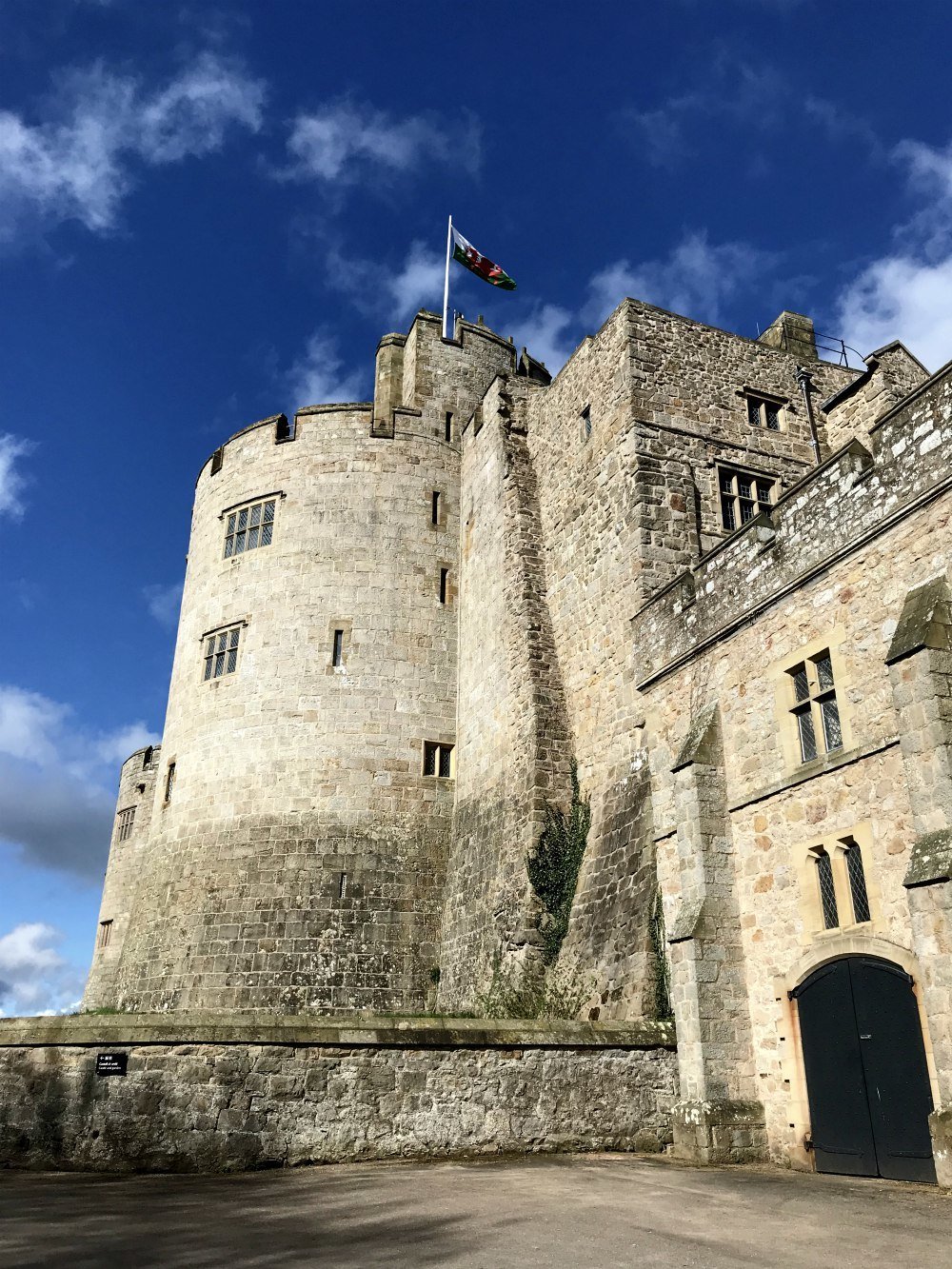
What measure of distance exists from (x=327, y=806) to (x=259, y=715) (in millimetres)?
2616

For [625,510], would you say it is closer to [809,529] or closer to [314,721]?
[809,529]

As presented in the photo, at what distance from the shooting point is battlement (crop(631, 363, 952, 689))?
32.4ft

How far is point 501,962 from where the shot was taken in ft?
53.4

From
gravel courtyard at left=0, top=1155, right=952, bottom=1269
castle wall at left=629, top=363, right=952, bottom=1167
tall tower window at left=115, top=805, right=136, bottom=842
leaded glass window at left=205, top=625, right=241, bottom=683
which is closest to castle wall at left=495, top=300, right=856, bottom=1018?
castle wall at left=629, top=363, right=952, bottom=1167

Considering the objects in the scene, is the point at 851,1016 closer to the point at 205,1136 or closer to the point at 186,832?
the point at 205,1136

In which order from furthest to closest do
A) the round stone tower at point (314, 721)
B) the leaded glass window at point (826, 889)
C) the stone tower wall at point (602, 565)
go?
the round stone tower at point (314, 721)
the stone tower wall at point (602, 565)
the leaded glass window at point (826, 889)

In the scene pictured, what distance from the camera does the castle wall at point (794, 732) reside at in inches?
380

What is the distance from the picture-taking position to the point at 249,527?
23.5 meters

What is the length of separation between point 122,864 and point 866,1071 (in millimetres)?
26681

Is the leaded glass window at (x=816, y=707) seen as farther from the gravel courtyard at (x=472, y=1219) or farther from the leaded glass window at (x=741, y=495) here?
the leaded glass window at (x=741, y=495)

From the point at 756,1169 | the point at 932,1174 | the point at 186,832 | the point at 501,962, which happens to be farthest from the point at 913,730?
the point at 186,832

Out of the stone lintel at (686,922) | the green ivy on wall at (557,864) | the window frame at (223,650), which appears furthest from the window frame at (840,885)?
the window frame at (223,650)

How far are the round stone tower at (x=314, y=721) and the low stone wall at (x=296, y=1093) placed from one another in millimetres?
7766

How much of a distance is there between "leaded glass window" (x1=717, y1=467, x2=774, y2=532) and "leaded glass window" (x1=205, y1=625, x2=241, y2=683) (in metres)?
11.2
